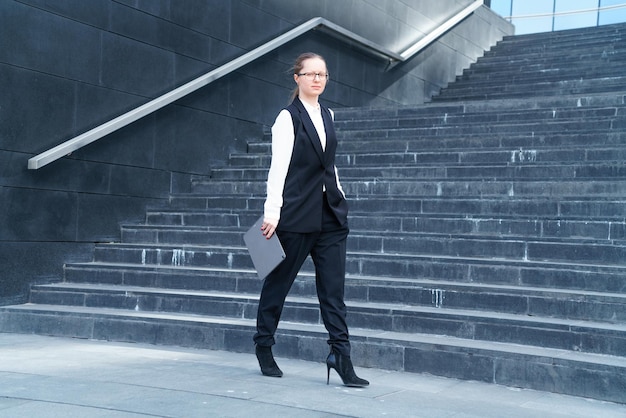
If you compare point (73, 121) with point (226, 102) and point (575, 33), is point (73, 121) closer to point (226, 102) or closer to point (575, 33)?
point (226, 102)

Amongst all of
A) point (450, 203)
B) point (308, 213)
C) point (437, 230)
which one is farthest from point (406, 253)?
point (308, 213)

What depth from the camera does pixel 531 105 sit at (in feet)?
31.0

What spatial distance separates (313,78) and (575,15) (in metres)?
17.1

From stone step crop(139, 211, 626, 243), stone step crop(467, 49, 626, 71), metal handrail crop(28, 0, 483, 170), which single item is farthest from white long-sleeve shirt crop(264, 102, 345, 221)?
stone step crop(467, 49, 626, 71)

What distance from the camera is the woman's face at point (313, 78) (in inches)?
187

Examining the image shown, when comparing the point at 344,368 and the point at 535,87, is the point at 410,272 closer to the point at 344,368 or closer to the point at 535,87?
the point at 344,368

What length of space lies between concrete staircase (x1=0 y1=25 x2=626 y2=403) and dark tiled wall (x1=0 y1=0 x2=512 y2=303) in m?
0.28

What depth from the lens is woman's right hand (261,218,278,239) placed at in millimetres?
4613

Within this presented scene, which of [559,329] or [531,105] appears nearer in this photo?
[559,329]

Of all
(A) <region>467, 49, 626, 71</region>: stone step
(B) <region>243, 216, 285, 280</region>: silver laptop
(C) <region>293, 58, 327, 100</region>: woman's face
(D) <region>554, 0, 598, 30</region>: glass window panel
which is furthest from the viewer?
(D) <region>554, 0, 598, 30</region>: glass window panel

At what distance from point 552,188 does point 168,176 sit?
403cm

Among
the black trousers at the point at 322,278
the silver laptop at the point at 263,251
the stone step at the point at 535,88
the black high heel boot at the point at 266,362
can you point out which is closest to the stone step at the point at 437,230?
the black trousers at the point at 322,278

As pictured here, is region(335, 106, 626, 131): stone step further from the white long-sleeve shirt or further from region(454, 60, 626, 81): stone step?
the white long-sleeve shirt

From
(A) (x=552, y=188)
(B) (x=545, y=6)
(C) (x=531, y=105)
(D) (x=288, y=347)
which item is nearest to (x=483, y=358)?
(D) (x=288, y=347)
